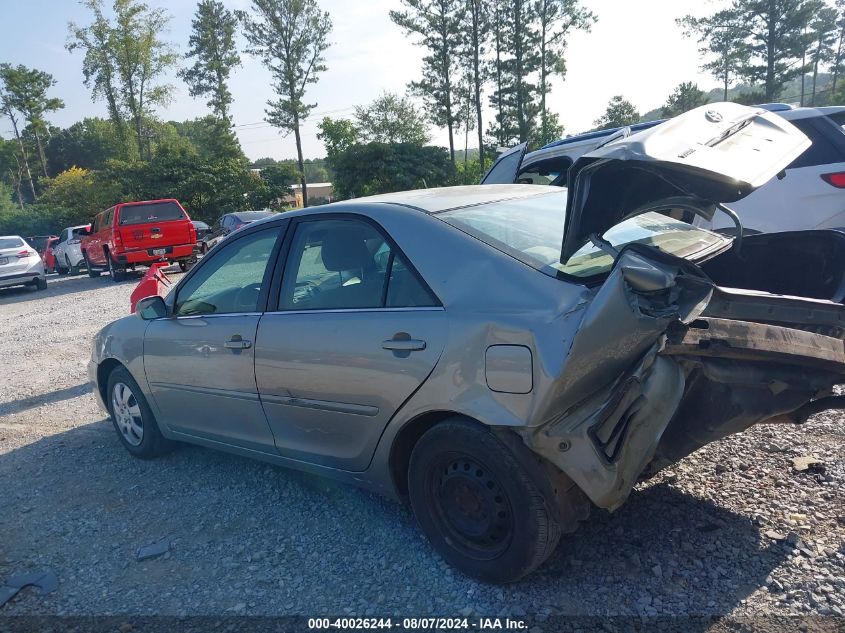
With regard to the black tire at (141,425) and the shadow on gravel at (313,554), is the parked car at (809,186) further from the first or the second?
the black tire at (141,425)

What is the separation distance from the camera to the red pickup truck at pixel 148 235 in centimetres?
1670

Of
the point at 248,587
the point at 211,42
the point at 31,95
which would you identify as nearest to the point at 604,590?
the point at 248,587

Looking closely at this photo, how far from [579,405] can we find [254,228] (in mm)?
2321

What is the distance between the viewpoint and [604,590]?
9.29ft

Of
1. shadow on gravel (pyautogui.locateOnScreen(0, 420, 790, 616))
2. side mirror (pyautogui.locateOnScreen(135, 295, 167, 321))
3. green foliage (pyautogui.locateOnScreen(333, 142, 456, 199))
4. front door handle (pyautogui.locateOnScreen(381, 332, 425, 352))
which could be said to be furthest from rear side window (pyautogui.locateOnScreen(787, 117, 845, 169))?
green foliage (pyautogui.locateOnScreen(333, 142, 456, 199))

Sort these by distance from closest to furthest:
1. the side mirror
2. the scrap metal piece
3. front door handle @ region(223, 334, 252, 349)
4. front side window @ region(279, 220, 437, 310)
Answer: front side window @ region(279, 220, 437, 310)
the scrap metal piece
front door handle @ region(223, 334, 252, 349)
the side mirror

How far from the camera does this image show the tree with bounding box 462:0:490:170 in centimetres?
3900

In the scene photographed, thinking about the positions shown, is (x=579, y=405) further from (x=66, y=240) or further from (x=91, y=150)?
(x=91, y=150)

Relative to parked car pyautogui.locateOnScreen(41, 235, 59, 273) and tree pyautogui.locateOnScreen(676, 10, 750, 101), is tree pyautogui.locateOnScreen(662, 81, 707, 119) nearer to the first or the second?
tree pyautogui.locateOnScreen(676, 10, 750, 101)

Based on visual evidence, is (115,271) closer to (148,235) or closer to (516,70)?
(148,235)

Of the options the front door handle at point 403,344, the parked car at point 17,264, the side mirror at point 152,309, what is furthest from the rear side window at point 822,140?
the parked car at point 17,264

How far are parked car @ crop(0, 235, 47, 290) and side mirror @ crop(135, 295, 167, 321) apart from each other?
1540 centimetres

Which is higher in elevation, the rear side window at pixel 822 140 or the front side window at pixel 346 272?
the rear side window at pixel 822 140

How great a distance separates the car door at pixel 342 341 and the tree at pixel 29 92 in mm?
62867
